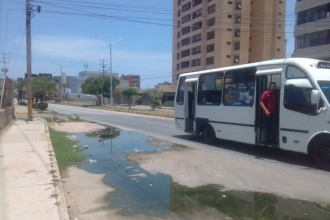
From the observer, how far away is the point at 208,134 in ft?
39.4

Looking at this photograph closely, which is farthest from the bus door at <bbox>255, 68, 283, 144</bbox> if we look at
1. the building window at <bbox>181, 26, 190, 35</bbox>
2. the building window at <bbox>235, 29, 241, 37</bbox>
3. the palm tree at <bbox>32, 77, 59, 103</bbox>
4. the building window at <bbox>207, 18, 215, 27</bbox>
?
the building window at <bbox>181, 26, 190, 35</bbox>

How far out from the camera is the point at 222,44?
61406 millimetres

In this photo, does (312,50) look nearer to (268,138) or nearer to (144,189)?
(268,138)

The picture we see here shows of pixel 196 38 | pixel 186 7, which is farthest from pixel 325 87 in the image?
pixel 186 7

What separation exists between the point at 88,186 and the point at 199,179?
241 cm

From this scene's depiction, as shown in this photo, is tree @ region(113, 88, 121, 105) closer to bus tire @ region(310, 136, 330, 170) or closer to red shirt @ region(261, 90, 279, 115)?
red shirt @ region(261, 90, 279, 115)

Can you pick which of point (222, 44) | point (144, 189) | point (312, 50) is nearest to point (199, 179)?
point (144, 189)

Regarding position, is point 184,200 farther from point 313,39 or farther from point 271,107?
point 313,39

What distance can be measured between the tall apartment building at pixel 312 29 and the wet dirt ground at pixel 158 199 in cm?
3256

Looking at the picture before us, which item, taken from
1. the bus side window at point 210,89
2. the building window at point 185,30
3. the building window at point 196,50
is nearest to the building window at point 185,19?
the building window at point 185,30

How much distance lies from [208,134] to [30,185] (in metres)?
7.37

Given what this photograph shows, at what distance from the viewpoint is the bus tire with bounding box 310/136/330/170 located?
298 inches

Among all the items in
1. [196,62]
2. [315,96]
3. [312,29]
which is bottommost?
[315,96]

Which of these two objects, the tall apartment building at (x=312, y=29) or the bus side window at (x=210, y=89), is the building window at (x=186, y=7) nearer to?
the tall apartment building at (x=312, y=29)
